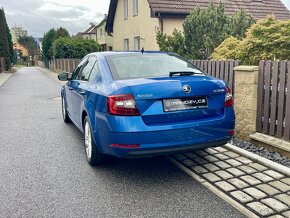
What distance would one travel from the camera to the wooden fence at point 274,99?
4629 mm

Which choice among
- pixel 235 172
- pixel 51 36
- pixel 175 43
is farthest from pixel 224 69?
pixel 51 36

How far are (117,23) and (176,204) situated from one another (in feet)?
72.4

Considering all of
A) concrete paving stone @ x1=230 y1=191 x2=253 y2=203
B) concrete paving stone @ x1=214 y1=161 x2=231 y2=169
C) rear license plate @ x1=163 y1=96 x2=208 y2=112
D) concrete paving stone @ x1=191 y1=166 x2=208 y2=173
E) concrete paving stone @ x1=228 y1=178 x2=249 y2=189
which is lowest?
concrete paving stone @ x1=230 y1=191 x2=253 y2=203

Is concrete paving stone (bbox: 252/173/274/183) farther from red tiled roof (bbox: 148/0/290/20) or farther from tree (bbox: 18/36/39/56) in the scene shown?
tree (bbox: 18/36/39/56)

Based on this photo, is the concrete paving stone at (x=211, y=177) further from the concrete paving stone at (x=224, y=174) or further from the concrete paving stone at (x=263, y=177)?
the concrete paving stone at (x=263, y=177)

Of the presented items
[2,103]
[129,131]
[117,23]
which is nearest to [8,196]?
[129,131]

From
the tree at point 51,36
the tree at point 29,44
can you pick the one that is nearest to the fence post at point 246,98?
the tree at point 51,36

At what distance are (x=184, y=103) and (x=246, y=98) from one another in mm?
2027

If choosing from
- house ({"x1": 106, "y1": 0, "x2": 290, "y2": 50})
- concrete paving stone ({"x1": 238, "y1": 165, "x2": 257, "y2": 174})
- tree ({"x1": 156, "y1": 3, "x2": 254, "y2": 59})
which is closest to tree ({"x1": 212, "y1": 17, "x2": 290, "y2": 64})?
tree ({"x1": 156, "y1": 3, "x2": 254, "y2": 59})

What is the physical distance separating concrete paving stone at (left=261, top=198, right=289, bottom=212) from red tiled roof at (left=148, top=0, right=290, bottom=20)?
14.4 metres

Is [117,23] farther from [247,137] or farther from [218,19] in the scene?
[247,137]

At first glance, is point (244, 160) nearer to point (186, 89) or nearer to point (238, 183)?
point (238, 183)

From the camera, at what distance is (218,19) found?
11.2 metres

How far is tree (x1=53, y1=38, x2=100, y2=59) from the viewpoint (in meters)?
29.7
